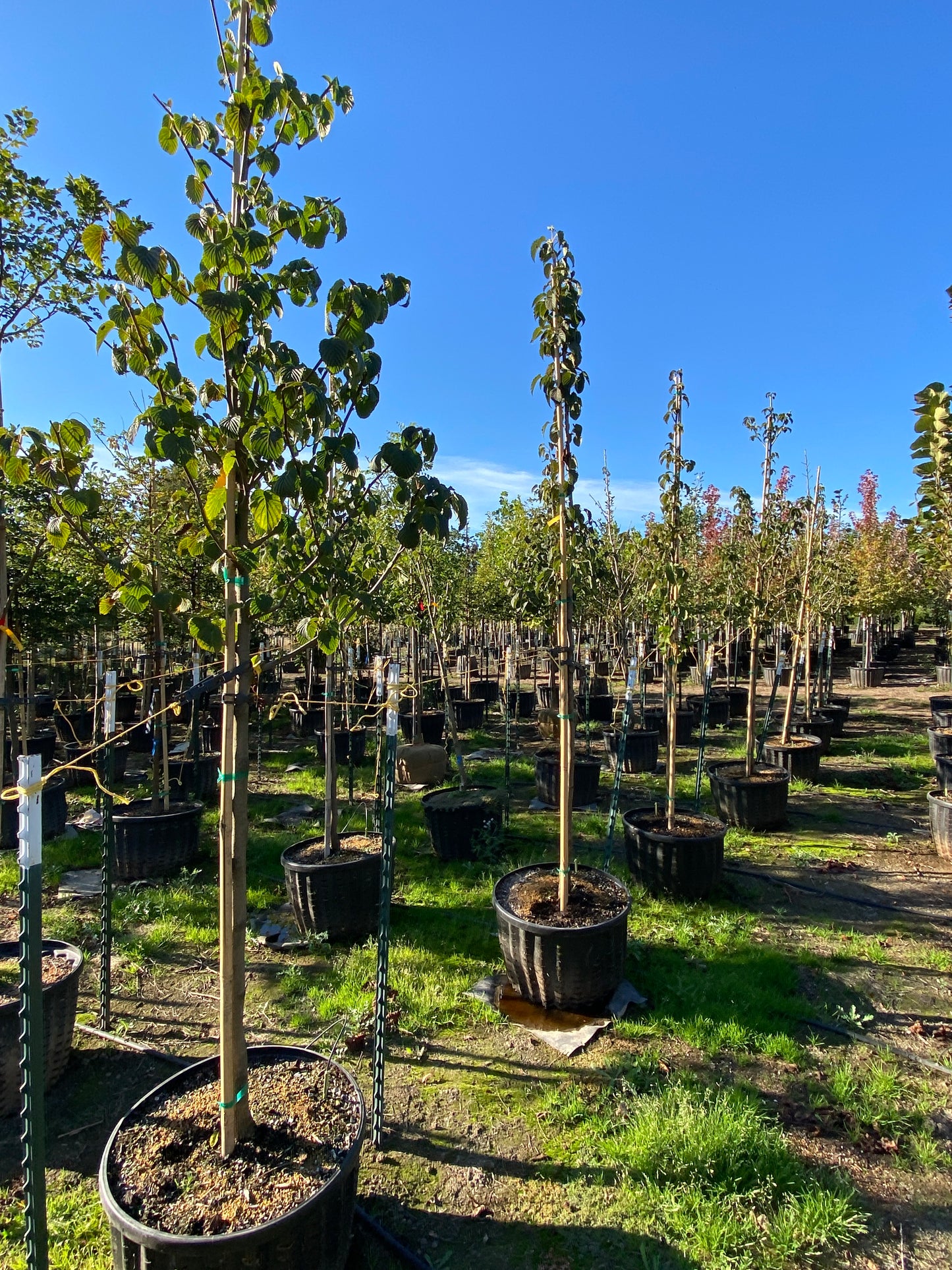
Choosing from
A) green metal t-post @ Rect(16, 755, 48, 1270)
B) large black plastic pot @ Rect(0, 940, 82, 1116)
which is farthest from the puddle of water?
green metal t-post @ Rect(16, 755, 48, 1270)

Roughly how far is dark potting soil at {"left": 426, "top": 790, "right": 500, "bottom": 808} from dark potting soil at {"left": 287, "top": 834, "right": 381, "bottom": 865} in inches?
40.9

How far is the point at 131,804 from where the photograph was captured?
6277mm

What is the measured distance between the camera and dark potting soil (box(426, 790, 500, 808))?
6203 millimetres

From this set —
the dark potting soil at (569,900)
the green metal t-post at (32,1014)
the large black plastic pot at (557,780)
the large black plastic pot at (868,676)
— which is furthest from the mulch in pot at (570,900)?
the large black plastic pot at (868,676)

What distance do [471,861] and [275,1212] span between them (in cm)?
421

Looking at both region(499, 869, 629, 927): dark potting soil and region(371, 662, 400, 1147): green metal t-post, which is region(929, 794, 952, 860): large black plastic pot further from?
region(371, 662, 400, 1147): green metal t-post

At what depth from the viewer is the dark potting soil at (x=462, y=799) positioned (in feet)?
20.4

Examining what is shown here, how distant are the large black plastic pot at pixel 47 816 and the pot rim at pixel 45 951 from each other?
2.98m

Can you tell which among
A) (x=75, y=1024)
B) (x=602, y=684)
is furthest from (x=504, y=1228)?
(x=602, y=684)

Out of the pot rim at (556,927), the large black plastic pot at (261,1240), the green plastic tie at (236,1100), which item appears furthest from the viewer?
the pot rim at (556,927)

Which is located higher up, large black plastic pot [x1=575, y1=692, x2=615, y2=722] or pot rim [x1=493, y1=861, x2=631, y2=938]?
large black plastic pot [x1=575, y1=692, x2=615, y2=722]

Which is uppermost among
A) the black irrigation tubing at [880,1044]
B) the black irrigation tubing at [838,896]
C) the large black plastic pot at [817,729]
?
the large black plastic pot at [817,729]

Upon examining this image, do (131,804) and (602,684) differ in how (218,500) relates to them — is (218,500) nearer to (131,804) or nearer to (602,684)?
(131,804)

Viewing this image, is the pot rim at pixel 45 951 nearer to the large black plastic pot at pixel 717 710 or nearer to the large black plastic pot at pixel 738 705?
the large black plastic pot at pixel 717 710
